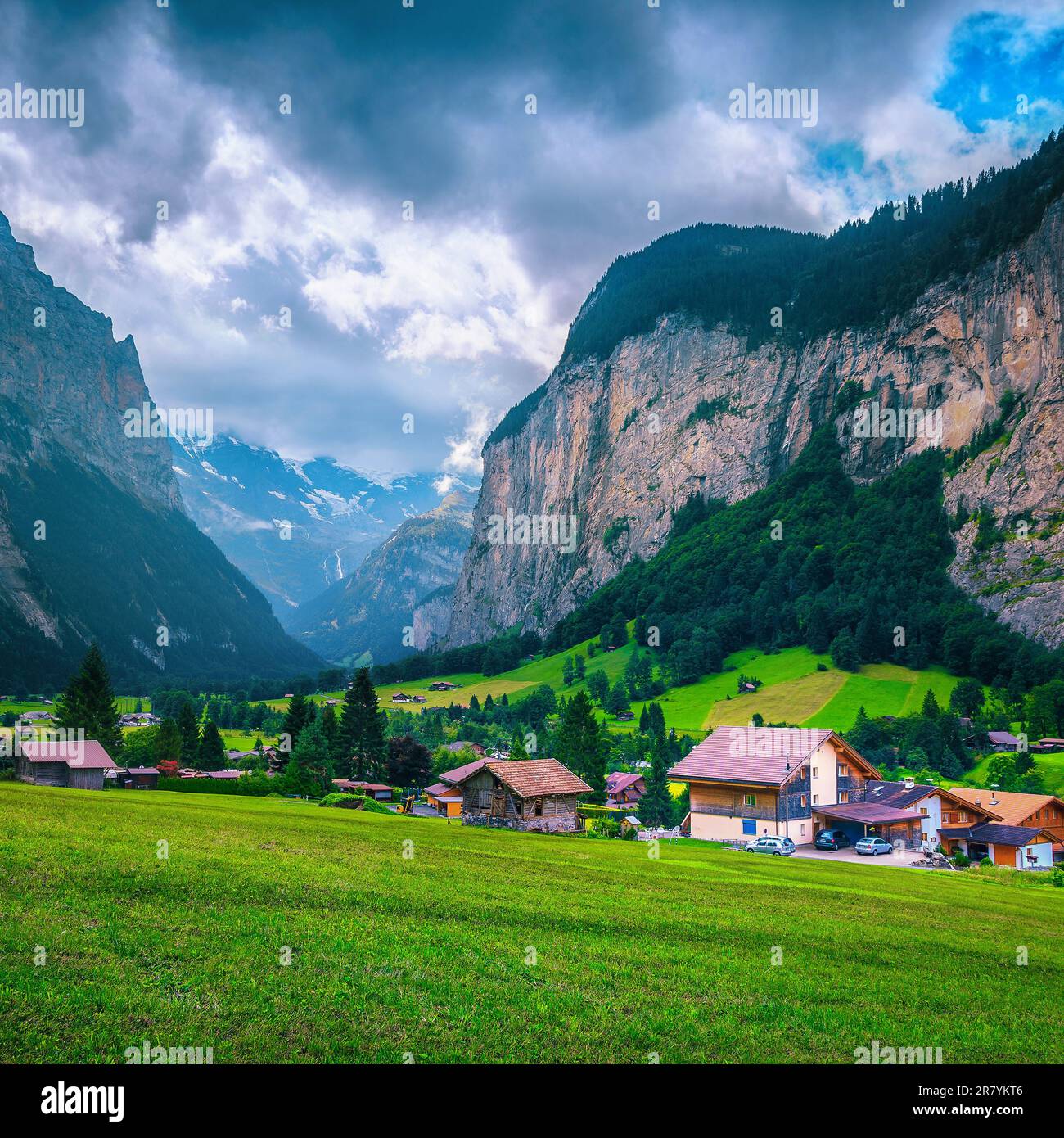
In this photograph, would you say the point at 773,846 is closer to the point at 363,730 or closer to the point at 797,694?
the point at 363,730

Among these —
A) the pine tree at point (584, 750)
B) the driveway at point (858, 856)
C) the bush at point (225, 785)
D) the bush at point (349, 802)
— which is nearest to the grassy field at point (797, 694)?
the pine tree at point (584, 750)

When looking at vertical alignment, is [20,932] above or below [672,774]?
above

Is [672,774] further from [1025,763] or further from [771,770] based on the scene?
[1025,763]

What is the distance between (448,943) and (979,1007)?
10.2 meters

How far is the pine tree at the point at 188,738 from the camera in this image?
91062mm

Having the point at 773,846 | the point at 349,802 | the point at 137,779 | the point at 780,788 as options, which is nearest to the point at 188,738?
the point at 137,779

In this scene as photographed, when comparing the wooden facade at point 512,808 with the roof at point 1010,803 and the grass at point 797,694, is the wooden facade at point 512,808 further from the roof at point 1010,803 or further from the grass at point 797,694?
the grass at point 797,694

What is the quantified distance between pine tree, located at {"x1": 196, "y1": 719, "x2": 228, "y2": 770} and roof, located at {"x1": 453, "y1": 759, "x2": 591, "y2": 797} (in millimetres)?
49534

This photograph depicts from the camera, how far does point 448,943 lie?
49.3 feet

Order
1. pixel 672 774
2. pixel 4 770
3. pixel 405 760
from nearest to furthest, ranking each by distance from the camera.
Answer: pixel 672 774, pixel 4 770, pixel 405 760

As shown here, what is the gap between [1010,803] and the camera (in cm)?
6412

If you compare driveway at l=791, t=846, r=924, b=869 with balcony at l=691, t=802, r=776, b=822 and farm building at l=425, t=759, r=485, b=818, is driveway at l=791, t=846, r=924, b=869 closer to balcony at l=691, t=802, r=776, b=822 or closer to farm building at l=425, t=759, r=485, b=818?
balcony at l=691, t=802, r=776, b=822

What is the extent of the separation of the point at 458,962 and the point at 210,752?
285ft
